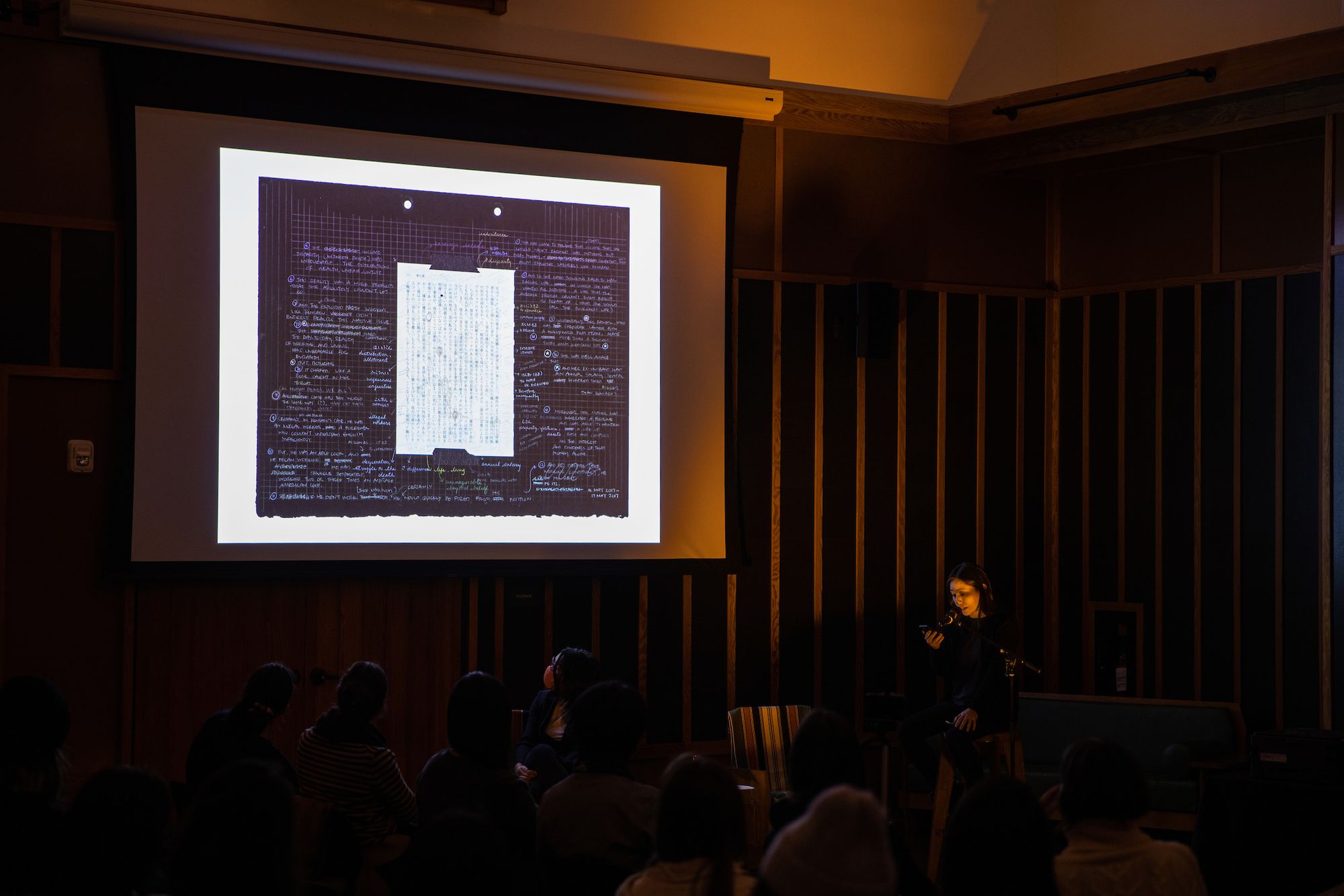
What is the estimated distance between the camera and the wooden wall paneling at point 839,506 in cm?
595

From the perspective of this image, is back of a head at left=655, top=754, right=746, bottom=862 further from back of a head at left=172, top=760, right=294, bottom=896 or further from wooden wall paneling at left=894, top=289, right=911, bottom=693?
wooden wall paneling at left=894, top=289, right=911, bottom=693

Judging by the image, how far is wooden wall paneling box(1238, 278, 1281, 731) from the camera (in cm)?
571

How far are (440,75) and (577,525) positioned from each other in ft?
6.69

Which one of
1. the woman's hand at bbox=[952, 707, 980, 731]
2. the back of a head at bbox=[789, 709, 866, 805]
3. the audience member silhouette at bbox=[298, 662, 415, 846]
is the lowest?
the woman's hand at bbox=[952, 707, 980, 731]

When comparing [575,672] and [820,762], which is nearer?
[820,762]

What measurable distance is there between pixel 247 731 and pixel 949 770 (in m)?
3.02

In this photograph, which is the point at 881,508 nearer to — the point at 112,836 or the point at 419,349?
the point at 419,349

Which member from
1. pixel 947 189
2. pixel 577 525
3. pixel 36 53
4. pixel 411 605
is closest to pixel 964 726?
pixel 577 525

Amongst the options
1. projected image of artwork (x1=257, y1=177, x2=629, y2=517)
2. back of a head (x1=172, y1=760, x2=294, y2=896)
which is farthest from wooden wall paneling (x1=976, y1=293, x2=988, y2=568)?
back of a head (x1=172, y1=760, x2=294, y2=896)

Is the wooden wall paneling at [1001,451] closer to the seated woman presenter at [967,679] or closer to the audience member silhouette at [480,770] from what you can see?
the seated woman presenter at [967,679]

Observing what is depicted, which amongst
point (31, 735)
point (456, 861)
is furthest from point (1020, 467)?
point (456, 861)

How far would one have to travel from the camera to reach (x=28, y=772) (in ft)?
8.38

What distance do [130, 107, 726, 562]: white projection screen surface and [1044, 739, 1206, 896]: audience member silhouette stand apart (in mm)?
3112

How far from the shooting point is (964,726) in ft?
16.4
